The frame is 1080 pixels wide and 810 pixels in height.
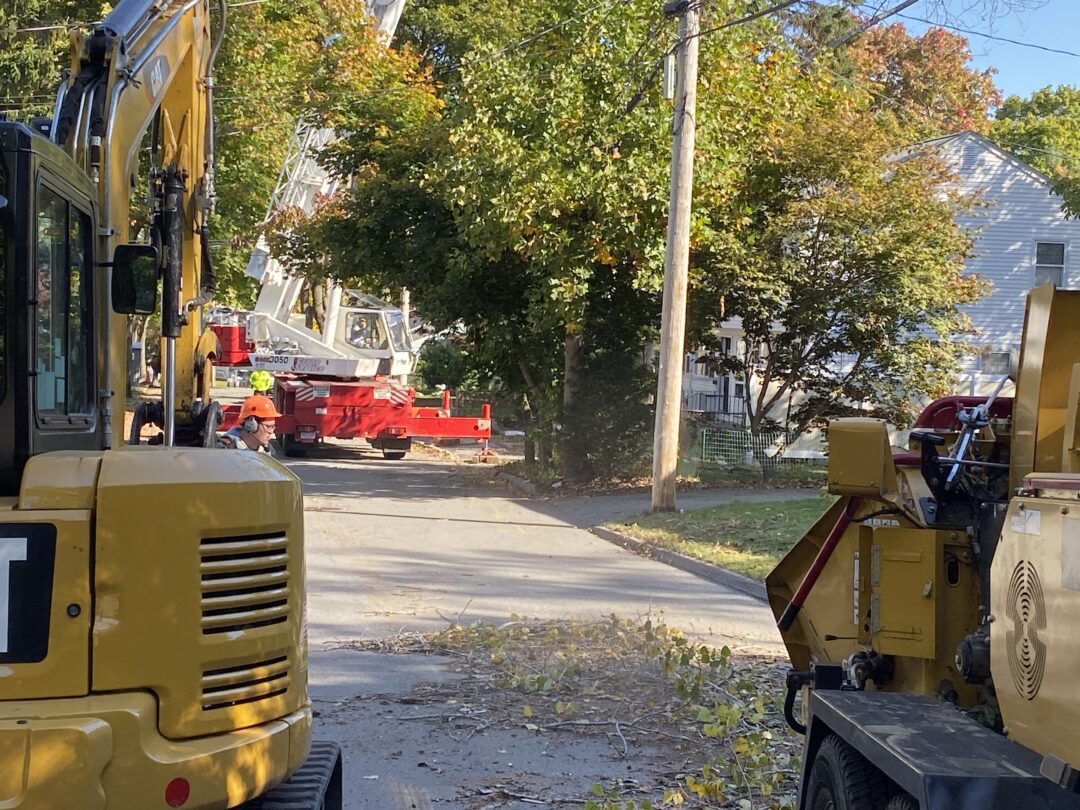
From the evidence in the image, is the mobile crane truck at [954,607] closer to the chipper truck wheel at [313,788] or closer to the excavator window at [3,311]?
the chipper truck wheel at [313,788]

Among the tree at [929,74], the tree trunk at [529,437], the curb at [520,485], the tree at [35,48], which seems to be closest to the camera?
the curb at [520,485]

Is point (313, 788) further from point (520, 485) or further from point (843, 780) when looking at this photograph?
point (520, 485)

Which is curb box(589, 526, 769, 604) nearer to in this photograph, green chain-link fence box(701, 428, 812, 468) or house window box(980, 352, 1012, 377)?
green chain-link fence box(701, 428, 812, 468)

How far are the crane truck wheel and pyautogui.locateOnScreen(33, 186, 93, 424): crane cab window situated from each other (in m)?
3.04

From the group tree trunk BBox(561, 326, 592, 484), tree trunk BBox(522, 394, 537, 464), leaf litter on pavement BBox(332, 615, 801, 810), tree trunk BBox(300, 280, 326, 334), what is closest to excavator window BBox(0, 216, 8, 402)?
leaf litter on pavement BBox(332, 615, 801, 810)

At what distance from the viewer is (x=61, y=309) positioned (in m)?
4.30

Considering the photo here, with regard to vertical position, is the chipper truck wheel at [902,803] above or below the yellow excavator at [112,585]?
below

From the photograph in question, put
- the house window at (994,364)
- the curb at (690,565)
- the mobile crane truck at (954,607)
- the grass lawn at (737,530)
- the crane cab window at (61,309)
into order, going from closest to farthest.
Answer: the mobile crane truck at (954,607)
the crane cab window at (61,309)
the curb at (690,565)
the grass lawn at (737,530)
the house window at (994,364)

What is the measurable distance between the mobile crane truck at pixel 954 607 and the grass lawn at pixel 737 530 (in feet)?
24.4

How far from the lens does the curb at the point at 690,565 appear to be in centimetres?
1266

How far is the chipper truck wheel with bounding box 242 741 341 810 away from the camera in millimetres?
4266

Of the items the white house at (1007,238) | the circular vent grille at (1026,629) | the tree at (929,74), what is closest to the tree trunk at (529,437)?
the white house at (1007,238)

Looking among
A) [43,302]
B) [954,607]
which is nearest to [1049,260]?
[954,607]

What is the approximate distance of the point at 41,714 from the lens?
355 centimetres
